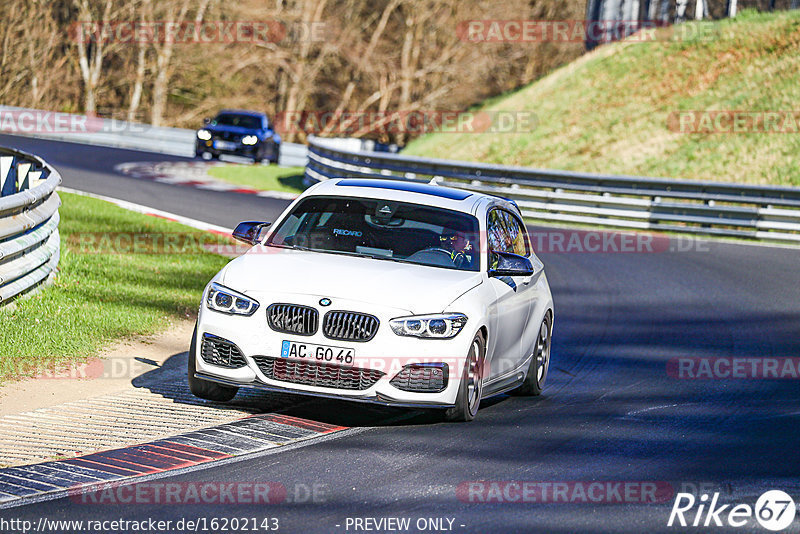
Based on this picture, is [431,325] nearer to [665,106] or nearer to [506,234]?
[506,234]

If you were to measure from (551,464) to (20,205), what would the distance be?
5.69m

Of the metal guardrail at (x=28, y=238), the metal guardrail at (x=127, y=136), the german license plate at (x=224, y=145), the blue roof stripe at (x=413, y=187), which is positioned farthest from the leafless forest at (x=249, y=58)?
the blue roof stripe at (x=413, y=187)

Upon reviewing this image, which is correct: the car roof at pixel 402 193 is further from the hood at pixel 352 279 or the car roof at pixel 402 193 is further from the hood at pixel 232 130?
the hood at pixel 232 130

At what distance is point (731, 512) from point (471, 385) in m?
2.43

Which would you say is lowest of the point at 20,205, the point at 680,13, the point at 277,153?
the point at 277,153

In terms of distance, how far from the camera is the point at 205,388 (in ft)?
27.6

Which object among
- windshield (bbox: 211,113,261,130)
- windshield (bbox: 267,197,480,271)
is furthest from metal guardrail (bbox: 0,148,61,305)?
windshield (bbox: 211,113,261,130)

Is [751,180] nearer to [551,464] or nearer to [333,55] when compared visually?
[551,464]

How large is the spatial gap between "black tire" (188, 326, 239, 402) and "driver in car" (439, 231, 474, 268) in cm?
182

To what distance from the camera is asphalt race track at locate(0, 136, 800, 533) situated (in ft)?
20.0

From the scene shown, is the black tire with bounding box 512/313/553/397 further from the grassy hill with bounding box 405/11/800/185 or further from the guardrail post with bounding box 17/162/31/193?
the grassy hill with bounding box 405/11/800/185

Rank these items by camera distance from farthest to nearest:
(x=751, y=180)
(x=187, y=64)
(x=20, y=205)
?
(x=187, y=64) → (x=751, y=180) → (x=20, y=205)

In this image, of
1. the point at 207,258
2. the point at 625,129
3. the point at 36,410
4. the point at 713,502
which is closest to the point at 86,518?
the point at 36,410

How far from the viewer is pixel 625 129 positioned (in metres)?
36.1
